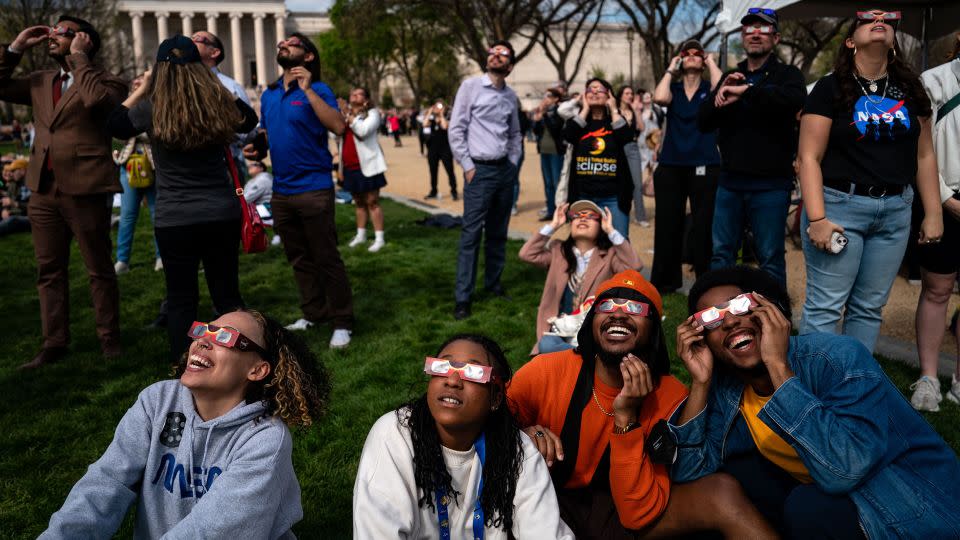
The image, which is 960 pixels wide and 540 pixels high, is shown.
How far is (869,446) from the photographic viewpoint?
224 cm

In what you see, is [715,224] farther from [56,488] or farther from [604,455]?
[56,488]

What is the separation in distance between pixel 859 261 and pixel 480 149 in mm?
3246

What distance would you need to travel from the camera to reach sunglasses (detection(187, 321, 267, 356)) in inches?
101

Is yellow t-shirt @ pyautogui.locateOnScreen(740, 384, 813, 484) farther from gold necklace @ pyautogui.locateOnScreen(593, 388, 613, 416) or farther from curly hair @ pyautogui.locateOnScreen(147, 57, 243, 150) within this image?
curly hair @ pyautogui.locateOnScreen(147, 57, 243, 150)

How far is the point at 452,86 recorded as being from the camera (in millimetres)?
59188

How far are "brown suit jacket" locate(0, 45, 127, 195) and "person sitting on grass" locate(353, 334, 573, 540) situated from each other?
134 inches

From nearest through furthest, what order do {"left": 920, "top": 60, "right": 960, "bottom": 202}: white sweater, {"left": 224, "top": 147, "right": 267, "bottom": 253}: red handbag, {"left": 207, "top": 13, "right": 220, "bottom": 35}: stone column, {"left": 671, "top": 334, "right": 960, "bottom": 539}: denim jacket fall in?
{"left": 671, "top": 334, "right": 960, "bottom": 539}: denim jacket
{"left": 920, "top": 60, "right": 960, "bottom": 202}: white sweater
{"left": 224, "top": 147, "right": 267, "bottom": 253}: red handbag
{"left": 207, "top": 13, "right": 220, "bottom": 35}: stone column

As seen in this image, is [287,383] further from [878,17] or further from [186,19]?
[186,19]

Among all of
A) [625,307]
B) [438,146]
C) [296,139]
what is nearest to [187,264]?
[296,139]

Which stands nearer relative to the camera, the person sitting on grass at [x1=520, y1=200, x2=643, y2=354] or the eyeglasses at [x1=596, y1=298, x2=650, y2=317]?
the eyeglasses at [x1=596, y1=298, x2=650, y2=317]

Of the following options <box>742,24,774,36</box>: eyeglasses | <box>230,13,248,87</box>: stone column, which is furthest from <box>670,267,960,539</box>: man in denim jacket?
<box>230,13,248,87</box>: stone column

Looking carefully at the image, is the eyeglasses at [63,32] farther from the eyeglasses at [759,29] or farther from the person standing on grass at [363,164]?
the person standing on grass at [363,164]

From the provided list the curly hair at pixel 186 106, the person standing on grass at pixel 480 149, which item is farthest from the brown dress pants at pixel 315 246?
the curly hair at pixel 186 106

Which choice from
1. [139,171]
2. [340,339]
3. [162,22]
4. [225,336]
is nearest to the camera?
[225,336]
